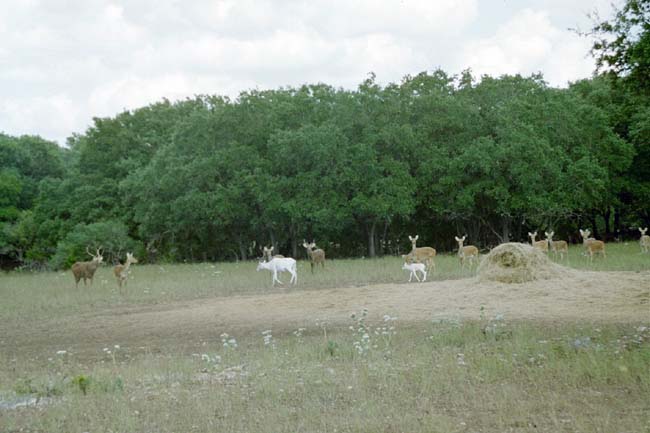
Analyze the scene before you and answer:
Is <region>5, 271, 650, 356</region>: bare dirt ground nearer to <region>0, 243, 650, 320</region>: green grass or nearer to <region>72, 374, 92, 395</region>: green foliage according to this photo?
<region>0, 243, 650, 320</region>: green grass

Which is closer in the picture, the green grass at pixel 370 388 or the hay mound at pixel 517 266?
the green grass at pixel 370 388

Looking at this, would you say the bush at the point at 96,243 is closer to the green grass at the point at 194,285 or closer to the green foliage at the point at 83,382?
the green grass at the point at 194,285

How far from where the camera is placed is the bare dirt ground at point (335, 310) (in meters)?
13.9

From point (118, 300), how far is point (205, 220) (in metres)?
21.0

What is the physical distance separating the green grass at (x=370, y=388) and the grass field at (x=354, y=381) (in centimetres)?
2

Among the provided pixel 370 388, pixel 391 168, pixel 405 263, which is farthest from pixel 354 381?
pixel 391 168

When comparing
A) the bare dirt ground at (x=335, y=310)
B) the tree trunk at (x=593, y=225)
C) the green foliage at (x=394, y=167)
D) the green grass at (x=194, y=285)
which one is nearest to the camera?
the bare dirt ground at (x=335, y=310)

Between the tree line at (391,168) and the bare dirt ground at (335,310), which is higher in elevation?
the tree line at (391,168)

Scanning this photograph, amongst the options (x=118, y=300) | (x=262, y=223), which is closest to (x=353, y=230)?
(x=262, y=223)

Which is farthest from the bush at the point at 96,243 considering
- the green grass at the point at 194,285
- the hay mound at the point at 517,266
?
the hay mound at the point at 517,266

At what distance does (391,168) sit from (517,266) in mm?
20040

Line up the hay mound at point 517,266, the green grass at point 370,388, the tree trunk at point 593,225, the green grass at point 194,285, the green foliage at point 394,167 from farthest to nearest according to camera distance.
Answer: the tree trunk at point 593,225 → the green foliage at point 394,167 → the green grass at point 194,285 → the hay mound at point 517,266 → the green grass at point 370,388

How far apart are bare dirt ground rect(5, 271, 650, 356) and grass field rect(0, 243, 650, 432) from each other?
0.42 metres

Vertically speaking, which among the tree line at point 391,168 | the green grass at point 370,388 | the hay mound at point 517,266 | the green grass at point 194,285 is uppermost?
the tree line at point 391,168
